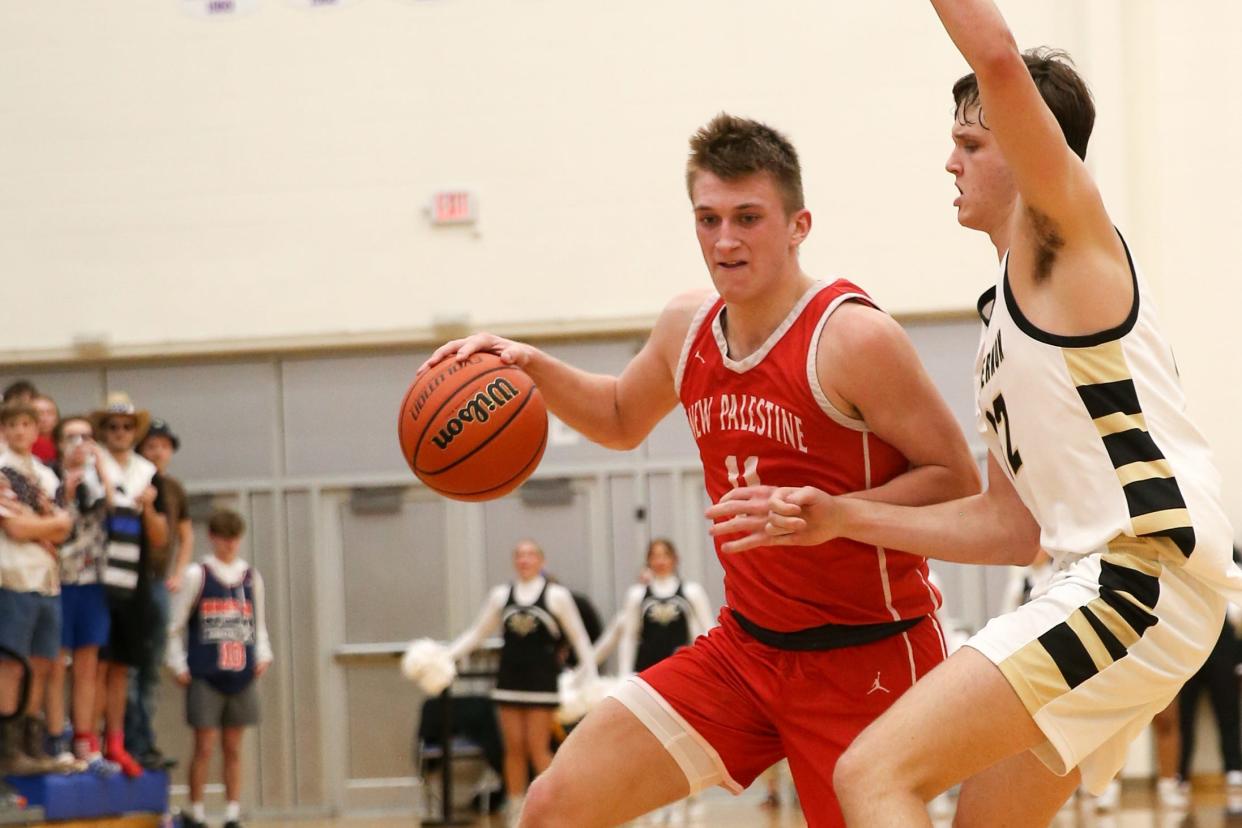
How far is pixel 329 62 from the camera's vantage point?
12.0m

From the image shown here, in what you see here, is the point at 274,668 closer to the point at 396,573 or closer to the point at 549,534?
the point at 396,573

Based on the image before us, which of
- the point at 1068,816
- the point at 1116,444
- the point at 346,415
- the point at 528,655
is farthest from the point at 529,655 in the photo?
the point at 1116,444

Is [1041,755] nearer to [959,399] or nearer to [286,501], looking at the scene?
[959,399]

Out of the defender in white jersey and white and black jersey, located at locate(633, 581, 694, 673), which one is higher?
the defender in white jersey

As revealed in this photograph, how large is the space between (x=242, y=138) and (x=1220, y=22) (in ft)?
24.3

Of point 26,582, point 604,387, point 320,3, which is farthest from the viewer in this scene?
point 320,3

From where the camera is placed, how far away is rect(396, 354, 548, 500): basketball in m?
4.01

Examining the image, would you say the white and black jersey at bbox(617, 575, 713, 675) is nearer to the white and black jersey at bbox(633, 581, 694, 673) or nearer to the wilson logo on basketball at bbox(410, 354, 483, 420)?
the white and black jersey at bbox(633, 581, 694, 673)

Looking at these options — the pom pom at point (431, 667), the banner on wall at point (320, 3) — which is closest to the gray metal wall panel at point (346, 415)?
the pom pom at point (431, 667)

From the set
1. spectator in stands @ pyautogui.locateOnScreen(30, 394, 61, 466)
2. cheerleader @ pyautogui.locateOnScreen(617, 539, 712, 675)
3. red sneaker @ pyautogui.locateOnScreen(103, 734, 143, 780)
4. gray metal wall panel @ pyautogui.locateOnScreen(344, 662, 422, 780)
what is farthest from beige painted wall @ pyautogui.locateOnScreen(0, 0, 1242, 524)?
red sneaker @ pyautogui.locateOnScreen(103, 734, 143, 780)

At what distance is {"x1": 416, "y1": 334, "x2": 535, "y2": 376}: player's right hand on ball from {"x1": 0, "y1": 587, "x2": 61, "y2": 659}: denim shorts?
485 centimetres

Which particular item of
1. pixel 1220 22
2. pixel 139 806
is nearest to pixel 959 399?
pixel 1220 22

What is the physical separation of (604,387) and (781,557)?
2.59 ft

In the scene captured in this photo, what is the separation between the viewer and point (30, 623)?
8078 millimetres
